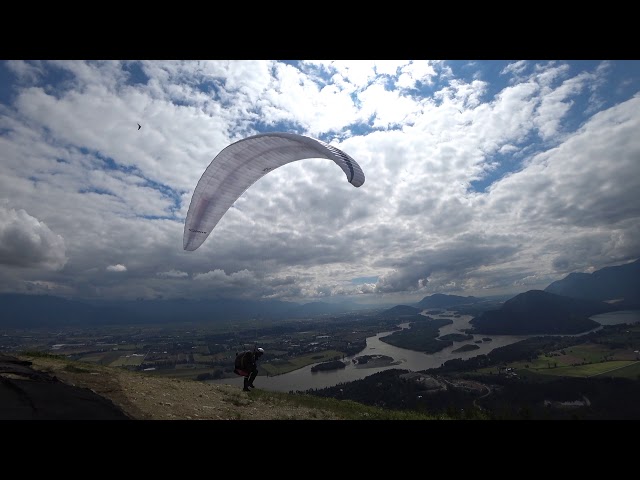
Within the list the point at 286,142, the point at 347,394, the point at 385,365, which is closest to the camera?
the point at 286,142

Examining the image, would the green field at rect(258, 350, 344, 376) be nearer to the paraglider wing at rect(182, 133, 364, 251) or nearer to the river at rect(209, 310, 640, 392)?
the river at rect(209, 310, 640, 392)

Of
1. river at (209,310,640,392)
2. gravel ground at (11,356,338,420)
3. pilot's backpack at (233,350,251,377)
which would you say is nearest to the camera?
gravel ground at (11,356,338,420)

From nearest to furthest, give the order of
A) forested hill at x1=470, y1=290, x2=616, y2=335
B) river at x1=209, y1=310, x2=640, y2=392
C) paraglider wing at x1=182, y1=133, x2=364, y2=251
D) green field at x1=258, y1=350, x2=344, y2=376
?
paraglider wing at x1=182, y1=133, x2=364, y2=251 < river at x1=209, y1=310, x2=640, y2=392 < green field at x1=258, y1=350, x2=344, y2=376 < forested hill at x1=470, y1=290, x2=616, y2=335

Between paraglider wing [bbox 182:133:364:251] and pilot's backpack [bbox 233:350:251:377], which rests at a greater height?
paraglider wing [bbox 182:133:364:251]

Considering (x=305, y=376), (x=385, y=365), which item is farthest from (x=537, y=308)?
(x=305, y=376)

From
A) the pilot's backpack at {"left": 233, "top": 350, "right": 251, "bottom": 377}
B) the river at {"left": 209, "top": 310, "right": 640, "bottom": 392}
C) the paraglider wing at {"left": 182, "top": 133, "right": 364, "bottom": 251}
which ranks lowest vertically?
the river at {"left": 209, "top": 310, "right": 640, "bottom": 392}

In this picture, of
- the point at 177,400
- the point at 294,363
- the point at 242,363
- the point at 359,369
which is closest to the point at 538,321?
the point at 359,369

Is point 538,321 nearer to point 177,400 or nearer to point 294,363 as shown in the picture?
point 294,363

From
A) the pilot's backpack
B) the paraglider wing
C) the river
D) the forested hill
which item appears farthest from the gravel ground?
the forested hill
